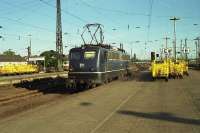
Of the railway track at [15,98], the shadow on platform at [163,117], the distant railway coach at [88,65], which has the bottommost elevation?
the railway track at [15,98]

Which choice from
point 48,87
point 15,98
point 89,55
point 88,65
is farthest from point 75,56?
point 15,98

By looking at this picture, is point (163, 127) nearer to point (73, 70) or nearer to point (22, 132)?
point (22, 132)

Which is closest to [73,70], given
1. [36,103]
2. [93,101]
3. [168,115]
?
[36,103]

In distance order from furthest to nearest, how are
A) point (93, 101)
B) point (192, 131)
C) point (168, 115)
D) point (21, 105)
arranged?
1. point (21, 105)
2. point (93, 101)
3. point (168, 115)
4. point (192, 131)

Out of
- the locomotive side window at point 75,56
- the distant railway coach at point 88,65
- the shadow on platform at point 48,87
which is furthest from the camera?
the shadow on platform at point 48,87

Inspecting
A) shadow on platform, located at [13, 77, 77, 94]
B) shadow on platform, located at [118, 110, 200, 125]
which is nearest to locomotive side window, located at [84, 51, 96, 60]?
shadow on platform, located at [13, 77, 77, 94]

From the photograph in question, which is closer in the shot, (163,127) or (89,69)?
(163,127)

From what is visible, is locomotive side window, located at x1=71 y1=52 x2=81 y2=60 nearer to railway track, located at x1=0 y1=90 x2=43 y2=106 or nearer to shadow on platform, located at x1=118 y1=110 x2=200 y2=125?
railway track, located at x1=0 y1=90 x2=43 y2=106

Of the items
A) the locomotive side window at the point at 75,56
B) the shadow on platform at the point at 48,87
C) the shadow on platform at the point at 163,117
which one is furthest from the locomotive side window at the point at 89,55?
the shadow on platform at the point at 163,117

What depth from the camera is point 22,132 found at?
966cm

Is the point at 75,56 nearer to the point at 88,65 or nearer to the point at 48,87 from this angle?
the point at 88,65

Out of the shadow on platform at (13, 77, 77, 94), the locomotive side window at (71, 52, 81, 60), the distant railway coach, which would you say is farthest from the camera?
the shadow on platform at (13, 77, 77, 94)

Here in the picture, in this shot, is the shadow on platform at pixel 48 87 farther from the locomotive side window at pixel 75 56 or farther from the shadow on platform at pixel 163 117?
the shadow on platform at pixel 163 117

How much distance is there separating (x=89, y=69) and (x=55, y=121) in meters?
12.9
